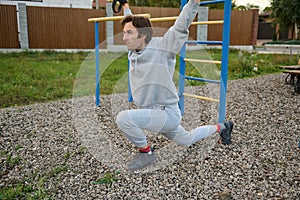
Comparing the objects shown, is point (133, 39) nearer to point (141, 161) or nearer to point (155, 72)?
point (155, 72)

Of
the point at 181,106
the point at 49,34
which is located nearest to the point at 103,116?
the point at 181,106

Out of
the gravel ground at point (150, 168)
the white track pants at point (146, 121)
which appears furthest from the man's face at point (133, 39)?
the gravel ground at point (150, 168)

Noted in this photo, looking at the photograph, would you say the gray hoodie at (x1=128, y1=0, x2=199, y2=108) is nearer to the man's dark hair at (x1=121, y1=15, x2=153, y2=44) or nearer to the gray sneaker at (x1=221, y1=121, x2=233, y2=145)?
the man's dark hair at (x1=121, y1=15, x2=153, y2=44)

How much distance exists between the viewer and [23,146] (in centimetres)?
305

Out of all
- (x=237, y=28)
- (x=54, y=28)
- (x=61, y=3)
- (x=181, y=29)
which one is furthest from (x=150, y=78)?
(x=237, y=28)

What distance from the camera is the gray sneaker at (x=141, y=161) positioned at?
253cm

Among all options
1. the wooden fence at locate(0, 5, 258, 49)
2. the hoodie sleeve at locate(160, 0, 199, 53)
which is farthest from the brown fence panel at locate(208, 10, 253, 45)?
Answer: the hoodie sleeve at locate(160, 0, 199, 53)

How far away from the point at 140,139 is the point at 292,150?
1.48 meters

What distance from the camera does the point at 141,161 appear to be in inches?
101

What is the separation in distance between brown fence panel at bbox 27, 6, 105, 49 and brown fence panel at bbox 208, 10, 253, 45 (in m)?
5.94

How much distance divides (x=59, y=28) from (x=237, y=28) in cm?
864

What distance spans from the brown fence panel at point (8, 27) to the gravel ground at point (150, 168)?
8142mm

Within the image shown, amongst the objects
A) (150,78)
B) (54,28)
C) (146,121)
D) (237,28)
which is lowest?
(146,121)

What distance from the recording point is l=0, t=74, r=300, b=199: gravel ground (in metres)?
2.25
